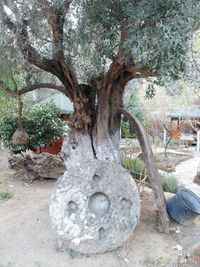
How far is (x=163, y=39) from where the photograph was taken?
10.4ft

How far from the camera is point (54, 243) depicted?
163 inches

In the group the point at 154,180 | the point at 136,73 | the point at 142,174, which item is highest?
the point at 136,73

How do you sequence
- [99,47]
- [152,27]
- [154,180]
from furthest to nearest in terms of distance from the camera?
[154,180] → [99,47] → [152,27]

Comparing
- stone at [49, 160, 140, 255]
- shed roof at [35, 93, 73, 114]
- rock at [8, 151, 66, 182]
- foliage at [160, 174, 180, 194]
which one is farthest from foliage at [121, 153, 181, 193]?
shed roof at [35, 93, 73, 114]

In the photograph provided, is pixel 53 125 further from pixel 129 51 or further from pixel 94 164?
pixel 129 51

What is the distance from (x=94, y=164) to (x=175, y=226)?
1770 mm

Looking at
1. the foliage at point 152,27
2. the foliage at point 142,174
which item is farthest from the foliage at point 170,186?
the foliage at point 152,27

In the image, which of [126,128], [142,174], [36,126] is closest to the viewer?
[142,174]

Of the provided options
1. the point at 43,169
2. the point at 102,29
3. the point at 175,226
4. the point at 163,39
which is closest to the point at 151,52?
the point at 163,39

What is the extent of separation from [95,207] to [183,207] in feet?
5.01

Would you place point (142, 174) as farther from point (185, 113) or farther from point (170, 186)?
point (185, 113)

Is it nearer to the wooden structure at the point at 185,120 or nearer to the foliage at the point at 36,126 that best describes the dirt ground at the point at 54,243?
the foliage at the point at 36,126

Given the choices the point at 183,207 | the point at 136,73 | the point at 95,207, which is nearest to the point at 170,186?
the point at 183,207

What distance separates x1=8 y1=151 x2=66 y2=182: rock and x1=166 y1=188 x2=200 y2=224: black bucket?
10.7ft
